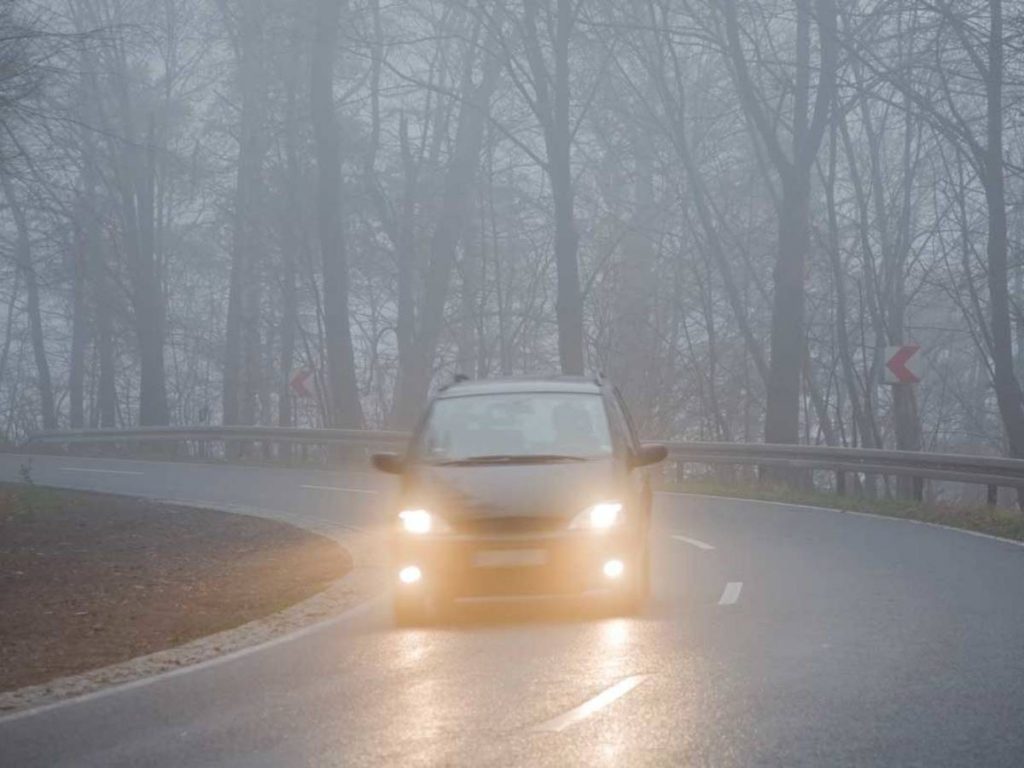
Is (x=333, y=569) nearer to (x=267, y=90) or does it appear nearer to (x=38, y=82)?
(x=38, y=82)

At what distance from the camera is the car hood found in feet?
39.4

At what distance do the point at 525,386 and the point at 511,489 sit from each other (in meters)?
1.98

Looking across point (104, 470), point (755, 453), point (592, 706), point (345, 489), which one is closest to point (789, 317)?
point (755, 453)

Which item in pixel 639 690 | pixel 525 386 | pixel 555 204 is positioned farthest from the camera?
pixel 555 204

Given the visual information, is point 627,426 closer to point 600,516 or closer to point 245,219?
point 600,516

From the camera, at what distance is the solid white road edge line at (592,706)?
8.22m

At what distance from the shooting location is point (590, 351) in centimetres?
4775

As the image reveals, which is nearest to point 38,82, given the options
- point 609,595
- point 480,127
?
point 609,595

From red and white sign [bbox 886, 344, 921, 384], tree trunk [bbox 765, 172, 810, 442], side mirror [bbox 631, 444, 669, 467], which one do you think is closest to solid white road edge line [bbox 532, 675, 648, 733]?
side mirror [bbox 631, 444, 669, 467]

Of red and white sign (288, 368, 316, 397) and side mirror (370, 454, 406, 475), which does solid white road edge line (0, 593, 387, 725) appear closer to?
side mirror (370, 454, 406, 475)

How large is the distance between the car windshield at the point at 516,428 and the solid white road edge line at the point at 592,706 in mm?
3519

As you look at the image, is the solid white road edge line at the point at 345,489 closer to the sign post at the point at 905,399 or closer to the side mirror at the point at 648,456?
the sign post at the point at 905,399

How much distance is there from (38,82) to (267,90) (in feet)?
85.2

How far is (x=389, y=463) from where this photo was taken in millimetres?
13352
